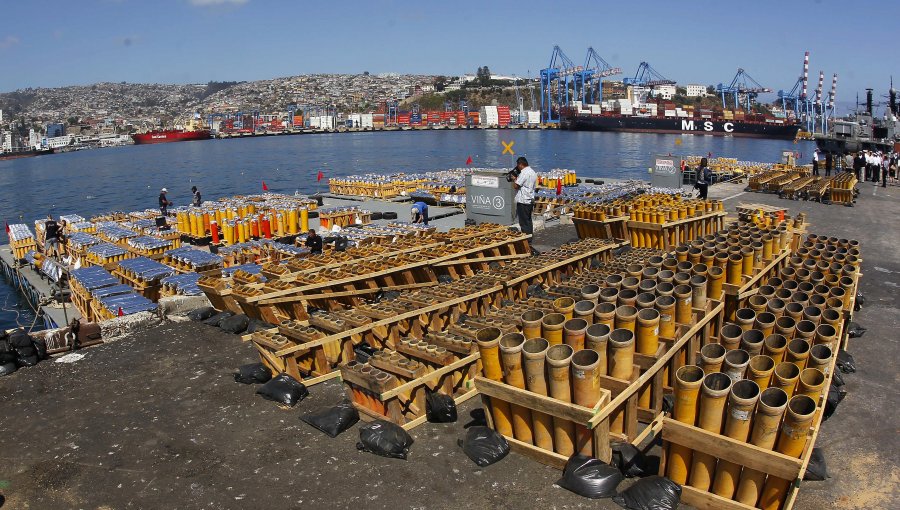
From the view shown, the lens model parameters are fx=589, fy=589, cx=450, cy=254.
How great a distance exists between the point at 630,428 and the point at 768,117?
149392 millimetres

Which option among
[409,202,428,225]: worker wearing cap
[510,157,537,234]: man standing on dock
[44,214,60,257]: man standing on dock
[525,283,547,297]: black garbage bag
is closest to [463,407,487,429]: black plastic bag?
[525,283,547,297]: black garbage bag

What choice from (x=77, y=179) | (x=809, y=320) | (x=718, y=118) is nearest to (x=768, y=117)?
(x=718, y=118)

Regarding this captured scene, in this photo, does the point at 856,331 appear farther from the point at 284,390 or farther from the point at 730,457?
the point at 284,390

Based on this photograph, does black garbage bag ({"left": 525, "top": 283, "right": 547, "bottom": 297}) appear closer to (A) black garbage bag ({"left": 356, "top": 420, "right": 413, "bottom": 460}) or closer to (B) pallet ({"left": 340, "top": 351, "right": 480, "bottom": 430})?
(B) pallet ({"left": 340, "top": 351, "right": 480, "bottom": 430})

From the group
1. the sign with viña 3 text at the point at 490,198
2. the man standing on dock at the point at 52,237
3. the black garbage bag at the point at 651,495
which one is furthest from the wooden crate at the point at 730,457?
the man standing on dock at the point at 52,237

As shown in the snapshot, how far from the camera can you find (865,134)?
50.3m

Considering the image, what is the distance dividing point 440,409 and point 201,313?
6.32 metres

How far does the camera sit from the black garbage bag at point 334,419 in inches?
278

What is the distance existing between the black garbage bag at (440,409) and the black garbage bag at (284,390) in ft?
6.21

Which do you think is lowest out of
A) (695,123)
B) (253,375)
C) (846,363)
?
(846,363)

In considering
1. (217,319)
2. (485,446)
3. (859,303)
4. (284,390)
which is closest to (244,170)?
(217,319)

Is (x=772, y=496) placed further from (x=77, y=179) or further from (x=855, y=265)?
(x=77, y=179)

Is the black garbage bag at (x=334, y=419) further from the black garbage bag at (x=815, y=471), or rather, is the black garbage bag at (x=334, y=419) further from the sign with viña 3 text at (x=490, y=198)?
the sign with viña 3 text at (x=490, y=198)

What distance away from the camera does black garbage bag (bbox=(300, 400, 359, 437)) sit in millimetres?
7066
